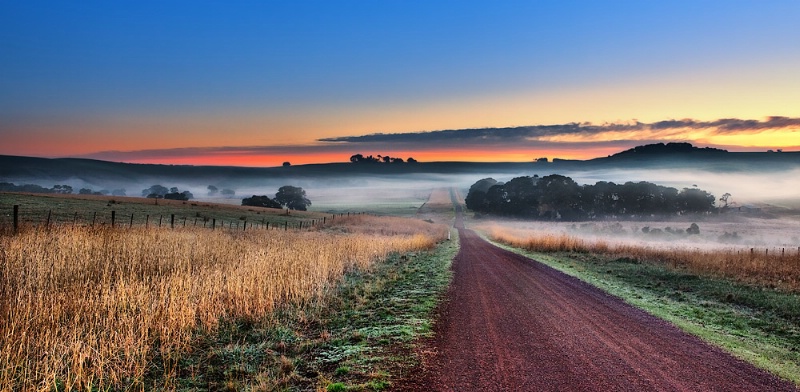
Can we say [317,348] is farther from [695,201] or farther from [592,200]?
[695,201]

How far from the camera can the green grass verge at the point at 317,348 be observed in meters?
7.01

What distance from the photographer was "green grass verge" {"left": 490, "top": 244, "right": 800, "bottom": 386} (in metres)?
9.26

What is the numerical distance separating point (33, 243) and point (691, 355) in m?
19.3

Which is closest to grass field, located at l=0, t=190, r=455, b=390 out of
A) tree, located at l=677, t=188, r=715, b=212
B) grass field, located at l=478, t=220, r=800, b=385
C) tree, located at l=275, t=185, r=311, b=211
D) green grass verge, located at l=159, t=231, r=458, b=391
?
green grass verge, located at l=159, t=231, r=458, b=391

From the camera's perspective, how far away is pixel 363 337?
31.1 ft

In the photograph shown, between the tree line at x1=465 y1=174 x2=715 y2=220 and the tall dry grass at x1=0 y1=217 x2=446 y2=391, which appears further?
the tree line at x1=465 y1=174 x2=715 y2=220

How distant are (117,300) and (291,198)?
138189 mm

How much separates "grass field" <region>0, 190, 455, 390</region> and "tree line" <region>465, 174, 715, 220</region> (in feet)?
368

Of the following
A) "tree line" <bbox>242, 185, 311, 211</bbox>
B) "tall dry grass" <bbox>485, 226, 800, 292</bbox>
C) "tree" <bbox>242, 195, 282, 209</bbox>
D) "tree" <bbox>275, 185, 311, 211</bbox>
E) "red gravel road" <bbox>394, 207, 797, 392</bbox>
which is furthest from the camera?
"tree" <bbox>275, 185, 311, 211</bbox>

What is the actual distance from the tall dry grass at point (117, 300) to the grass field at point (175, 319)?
41 millimetres

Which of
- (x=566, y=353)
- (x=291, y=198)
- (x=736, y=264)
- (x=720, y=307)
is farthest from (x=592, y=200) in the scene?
(x=566, y=353)

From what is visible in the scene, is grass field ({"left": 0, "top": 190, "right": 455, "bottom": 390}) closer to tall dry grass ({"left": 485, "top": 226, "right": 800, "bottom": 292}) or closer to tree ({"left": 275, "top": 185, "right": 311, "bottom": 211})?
tall dry grass ({"left": 485, "top": 226, "right": 800, "bottom": 292})

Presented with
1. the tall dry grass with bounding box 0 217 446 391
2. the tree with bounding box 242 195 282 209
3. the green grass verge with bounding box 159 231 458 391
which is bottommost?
the tree with bounding box 242 195 282 209

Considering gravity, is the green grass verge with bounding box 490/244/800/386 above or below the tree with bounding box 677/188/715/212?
below
